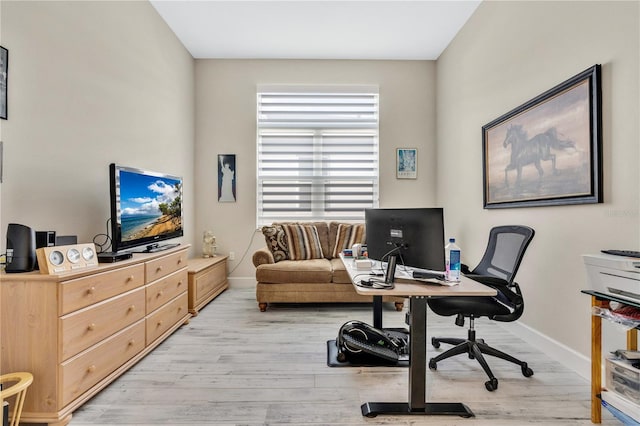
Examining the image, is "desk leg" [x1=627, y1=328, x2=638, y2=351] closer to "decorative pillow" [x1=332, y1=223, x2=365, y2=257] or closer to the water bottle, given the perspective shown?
the water bottle

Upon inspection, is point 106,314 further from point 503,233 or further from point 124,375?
point 503,233

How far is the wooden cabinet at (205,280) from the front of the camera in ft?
11.1

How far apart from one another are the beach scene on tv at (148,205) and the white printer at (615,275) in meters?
2.93

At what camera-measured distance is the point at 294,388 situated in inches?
79.2

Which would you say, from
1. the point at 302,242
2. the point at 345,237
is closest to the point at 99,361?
the point at 302,242

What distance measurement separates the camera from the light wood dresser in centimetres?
161

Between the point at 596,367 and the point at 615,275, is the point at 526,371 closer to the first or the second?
the point at 596,367

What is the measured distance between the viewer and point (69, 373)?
1.67 metres

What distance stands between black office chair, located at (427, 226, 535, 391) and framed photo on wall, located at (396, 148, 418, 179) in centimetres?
231

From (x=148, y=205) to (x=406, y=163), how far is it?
3.36 m

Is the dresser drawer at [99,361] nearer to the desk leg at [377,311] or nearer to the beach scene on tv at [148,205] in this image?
the beach scene on tv at [148,205]

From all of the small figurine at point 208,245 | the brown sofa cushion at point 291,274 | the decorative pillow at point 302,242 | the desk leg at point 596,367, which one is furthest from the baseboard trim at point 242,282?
the desk leg at point 596,367

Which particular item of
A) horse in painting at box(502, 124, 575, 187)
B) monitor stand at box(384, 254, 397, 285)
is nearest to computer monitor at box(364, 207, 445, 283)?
monitor stand at box(384, 254, 397, 285)

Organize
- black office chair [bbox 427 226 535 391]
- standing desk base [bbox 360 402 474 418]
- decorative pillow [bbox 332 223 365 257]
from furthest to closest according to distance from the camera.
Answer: decorative pillow [bbox 332 223 365 257], black office chair [bbox 427 226 535 391], standing desk base [bbox 360 402 474 418]
